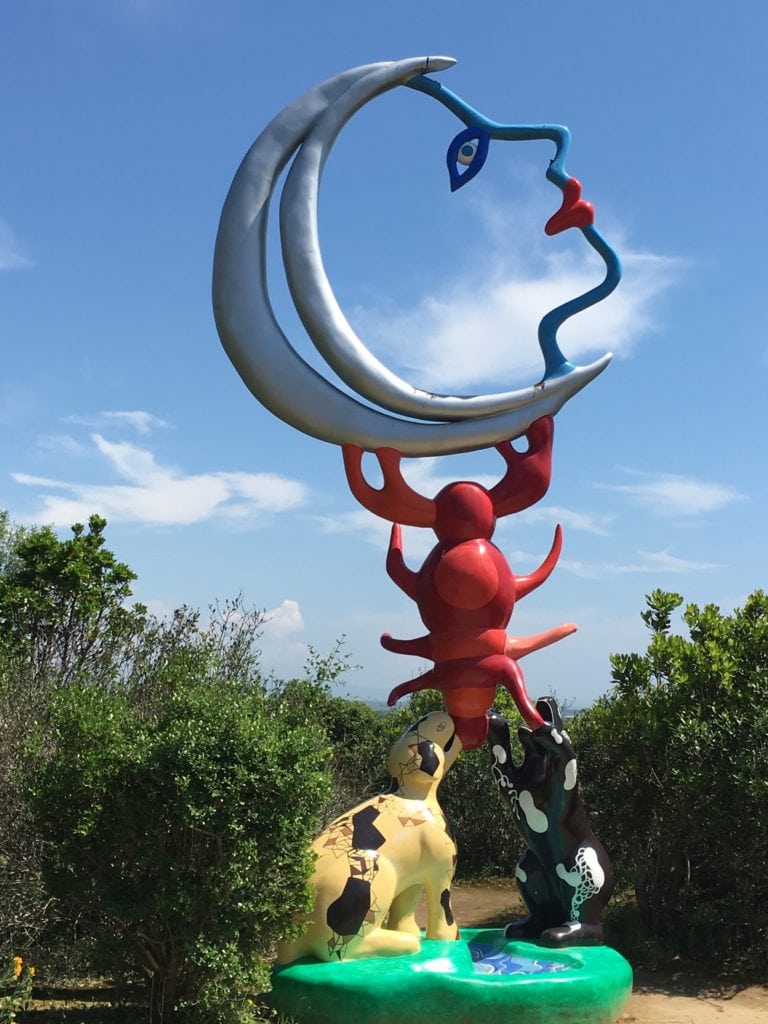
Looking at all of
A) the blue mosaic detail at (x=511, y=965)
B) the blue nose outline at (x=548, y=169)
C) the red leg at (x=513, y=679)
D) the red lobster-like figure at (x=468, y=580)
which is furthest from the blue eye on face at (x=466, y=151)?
the blue mosaic detail at (x=511, y=965)

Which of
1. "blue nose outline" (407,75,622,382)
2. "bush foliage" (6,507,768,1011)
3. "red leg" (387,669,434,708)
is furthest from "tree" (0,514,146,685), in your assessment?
"blue nose outline" (407,75,622,382)

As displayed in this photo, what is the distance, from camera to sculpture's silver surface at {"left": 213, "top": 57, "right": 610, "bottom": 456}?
7.48 meters

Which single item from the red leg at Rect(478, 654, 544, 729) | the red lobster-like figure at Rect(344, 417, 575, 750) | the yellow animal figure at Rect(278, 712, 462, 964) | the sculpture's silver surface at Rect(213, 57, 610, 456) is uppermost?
the sculpture's silver surface at Rect(213, 57, 610, 456)

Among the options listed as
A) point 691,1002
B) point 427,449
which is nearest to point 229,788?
point 427,449

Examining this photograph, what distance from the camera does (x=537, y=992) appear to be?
5.75 meters

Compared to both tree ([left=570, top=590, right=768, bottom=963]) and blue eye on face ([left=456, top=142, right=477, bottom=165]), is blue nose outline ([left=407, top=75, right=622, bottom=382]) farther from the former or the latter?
tree ([left=570, top=590, right=768, bottom=963])

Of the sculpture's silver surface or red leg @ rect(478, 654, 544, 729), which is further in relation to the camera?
the sculpture's silver surface

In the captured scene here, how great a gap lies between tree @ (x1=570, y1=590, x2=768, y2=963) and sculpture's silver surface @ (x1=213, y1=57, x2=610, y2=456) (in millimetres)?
3591

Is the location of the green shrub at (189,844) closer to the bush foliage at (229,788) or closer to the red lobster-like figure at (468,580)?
the bush foliage at (229,788)

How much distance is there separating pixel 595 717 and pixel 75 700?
20.6ft

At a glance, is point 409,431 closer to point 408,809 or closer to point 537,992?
point 408,809

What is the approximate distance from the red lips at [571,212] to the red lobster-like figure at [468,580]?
1795mm

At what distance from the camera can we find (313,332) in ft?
25.1

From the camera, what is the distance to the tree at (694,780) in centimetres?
911
